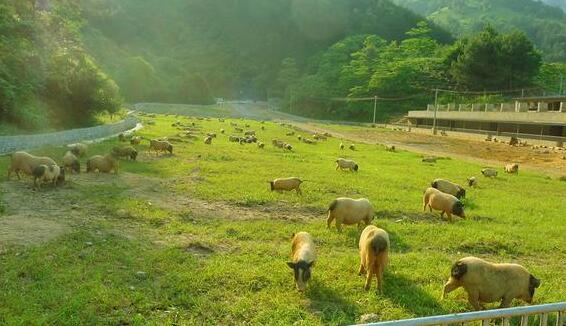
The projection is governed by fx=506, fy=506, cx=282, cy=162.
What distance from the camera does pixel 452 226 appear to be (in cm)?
1509

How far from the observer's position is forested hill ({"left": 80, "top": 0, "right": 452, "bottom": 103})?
15488 centimetres

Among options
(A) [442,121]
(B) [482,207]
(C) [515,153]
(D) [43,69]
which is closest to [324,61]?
(A) [442,121]

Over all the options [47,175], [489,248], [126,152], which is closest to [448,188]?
[489,248]

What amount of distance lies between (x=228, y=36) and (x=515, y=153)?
5658 inches

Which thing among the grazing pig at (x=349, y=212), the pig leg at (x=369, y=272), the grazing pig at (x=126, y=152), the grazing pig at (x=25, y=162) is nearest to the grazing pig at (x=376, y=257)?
the pig leg at (x=369, y=272)

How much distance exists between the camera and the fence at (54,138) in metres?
25.6

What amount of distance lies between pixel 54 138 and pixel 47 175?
14.0m

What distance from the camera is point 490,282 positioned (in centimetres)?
916

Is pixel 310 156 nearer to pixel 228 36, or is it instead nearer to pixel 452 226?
pixel 452 226

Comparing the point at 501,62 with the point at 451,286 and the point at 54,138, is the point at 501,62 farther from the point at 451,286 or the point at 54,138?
the point at 451,286

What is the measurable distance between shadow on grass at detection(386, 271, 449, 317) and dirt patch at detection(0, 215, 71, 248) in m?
7.47

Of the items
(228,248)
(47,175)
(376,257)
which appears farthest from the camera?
(47,175)

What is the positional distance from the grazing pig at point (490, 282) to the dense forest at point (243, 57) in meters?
29.9

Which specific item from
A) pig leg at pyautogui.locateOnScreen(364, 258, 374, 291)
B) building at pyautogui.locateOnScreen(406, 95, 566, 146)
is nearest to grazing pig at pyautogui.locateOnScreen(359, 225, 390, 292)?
pig leg at pyautogui.locateOnScreen(364, 258, 374, 291)
